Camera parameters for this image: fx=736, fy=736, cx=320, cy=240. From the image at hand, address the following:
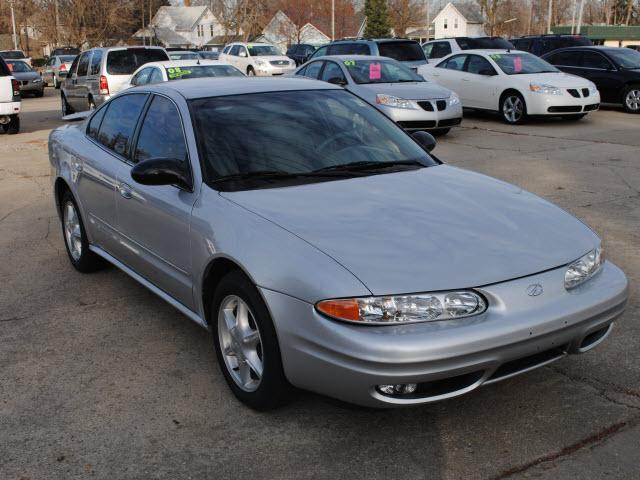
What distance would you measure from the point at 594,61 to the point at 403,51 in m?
4.64

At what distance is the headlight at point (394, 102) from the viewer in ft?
42.6

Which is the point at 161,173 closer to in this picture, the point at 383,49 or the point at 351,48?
the point at 351,48

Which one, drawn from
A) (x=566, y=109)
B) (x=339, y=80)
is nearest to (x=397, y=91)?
(x=339, y=80)

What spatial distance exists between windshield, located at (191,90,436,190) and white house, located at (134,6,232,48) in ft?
324

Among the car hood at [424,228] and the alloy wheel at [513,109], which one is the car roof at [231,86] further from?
the alloy wheel at [513,109]

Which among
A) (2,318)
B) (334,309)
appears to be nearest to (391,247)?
(334,309)

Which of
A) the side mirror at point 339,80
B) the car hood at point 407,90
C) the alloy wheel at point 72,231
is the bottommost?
the alloy wheel at point 72,231

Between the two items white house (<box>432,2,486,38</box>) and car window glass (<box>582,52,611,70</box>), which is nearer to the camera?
car window glass (<box>582,52,611,70</box>)

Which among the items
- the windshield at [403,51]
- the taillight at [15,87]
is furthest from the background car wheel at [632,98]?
the taillight at [15,87]

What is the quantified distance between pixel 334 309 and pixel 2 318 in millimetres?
2970

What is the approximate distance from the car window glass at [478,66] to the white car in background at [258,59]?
12.8 meters

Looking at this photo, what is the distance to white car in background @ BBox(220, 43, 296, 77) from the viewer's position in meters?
28.8

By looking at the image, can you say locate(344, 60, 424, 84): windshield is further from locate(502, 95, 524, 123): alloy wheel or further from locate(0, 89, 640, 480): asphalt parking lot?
locate(0, 89, 640, 480): asphalt parking lot

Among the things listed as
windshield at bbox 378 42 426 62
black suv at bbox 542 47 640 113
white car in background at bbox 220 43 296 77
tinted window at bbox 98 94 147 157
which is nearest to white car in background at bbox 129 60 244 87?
windshield at bbox 378 42 426 62
